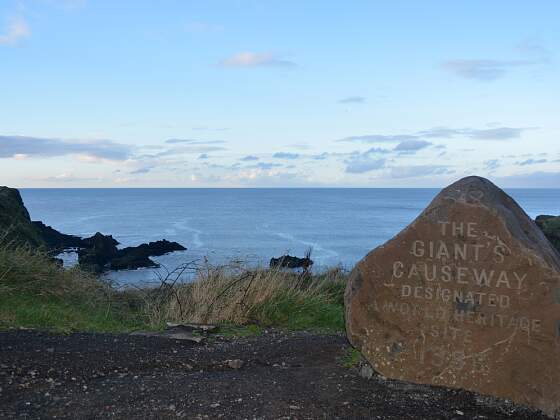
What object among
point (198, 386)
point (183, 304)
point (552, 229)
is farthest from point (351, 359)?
point (552, 229)

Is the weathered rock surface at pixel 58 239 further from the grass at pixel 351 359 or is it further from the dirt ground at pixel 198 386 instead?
the grass at pixel 351 359

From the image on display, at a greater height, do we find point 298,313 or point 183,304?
point 183,304

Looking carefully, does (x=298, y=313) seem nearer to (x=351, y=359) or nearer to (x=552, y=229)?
(x=351, y=359)

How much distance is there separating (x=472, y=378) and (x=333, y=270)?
8285 millimetres

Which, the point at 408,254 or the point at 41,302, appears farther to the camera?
the point at 41,302

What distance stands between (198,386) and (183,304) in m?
3.74

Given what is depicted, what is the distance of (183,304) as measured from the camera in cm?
876

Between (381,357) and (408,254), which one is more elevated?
(408,254)

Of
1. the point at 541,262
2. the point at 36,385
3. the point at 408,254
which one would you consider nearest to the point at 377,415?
the point at 408,254

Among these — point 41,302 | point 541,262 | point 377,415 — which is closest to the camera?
point 377,415

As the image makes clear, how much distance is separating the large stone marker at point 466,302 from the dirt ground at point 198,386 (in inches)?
7.7

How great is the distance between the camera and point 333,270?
13391mm

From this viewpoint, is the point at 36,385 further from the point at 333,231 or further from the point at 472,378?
the point at 333,231

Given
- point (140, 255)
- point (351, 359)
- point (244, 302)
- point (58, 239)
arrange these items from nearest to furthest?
point (351, 359), point (244, 302), point (140, 255), point (58, 239)
